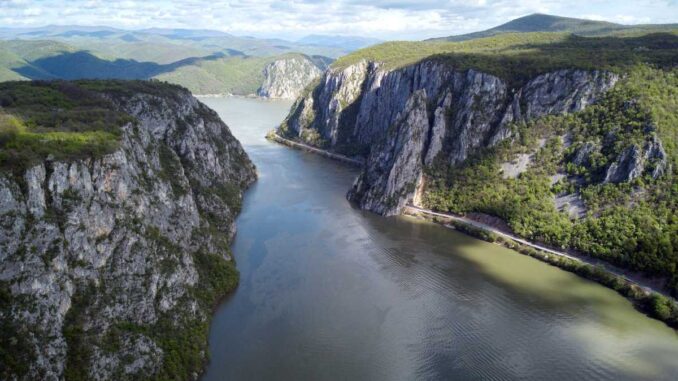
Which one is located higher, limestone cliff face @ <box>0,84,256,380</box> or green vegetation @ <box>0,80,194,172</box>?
green vegetation @ <box>0,80,194,172</box>

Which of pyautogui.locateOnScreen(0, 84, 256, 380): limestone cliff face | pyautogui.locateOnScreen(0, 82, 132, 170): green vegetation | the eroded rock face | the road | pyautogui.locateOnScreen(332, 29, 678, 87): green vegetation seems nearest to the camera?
pyautogui.locateOnScreen(0, 84, 256, 380): limestone cliff face

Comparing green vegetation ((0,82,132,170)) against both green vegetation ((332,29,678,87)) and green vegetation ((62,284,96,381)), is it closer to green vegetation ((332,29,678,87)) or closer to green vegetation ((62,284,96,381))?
green vegetation ((62,284,96,381))

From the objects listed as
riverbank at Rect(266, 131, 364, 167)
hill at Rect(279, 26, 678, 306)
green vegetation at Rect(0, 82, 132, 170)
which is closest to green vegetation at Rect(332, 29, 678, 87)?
hill at Rect(279, 26, 678, 306)

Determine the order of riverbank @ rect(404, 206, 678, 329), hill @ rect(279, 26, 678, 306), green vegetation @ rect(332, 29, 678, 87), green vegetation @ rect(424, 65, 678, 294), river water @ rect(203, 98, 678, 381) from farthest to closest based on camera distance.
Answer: green vegetation @ rect(332, 29, 678, 87)
hill @ rect(279, 26, 678, 306)
green vegetation @ rect(424, 65, 678, 294)
riverbank @ rect(404, 206, 678, 329)
river water @ rect(203, 98, 678, 381)

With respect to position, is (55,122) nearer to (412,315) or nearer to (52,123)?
(52,123)

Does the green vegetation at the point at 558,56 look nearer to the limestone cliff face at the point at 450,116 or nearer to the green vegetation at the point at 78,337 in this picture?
the limestone cliff face at the point at 450,116

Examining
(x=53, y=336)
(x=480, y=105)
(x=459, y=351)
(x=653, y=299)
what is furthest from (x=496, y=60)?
(x=53, y=336)

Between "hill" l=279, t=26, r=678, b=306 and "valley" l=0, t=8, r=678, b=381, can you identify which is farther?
"hill" l=279, t=26, r=678, b=306
